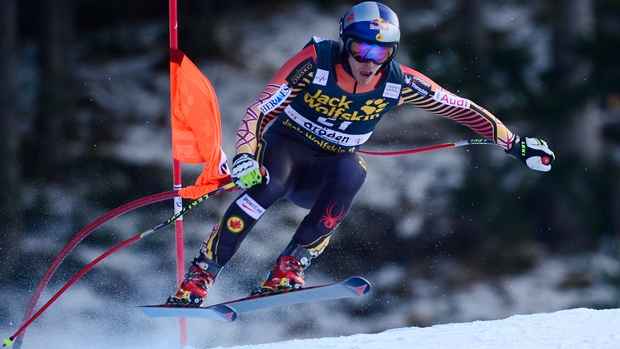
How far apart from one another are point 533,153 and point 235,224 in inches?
66.2

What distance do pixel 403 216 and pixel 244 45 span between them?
4048 mm

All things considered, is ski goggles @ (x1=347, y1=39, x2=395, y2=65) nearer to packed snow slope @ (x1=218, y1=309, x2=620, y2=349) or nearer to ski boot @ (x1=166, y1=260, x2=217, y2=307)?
ski boot @ (x1=166, y1=260, x2=217, y2=307)

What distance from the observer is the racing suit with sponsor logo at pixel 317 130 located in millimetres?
5395

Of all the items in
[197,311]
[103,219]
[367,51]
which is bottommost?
[197,311]

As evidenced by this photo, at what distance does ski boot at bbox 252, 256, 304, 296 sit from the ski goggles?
1.14m

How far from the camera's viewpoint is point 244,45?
51.1 feet

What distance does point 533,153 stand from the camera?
5805 millimetres

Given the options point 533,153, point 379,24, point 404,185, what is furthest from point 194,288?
point 404,185

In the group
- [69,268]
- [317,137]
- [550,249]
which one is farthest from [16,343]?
[550,249]

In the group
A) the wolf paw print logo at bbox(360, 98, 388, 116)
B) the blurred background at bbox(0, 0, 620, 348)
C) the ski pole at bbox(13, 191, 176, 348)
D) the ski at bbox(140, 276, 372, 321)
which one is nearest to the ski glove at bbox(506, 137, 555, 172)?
the wolf paw print logo at bbox(360, 98, 388, 116)

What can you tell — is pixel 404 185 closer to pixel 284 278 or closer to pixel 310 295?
pixel 284 278

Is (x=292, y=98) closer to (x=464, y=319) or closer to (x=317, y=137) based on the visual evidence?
(x=317, y=137)

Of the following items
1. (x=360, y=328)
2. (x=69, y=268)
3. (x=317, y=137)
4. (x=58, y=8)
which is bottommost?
(x=360, y=328)

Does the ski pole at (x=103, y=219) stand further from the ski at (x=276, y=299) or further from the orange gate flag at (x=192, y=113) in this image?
the ski at (x=276, y=299)
